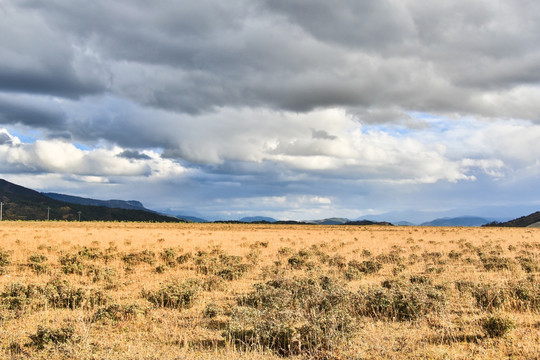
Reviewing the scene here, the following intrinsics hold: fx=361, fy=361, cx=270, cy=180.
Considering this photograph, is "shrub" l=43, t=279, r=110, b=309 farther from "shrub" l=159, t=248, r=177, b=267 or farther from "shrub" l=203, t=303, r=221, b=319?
"shrub" l=159, t=248, r=177, b=267

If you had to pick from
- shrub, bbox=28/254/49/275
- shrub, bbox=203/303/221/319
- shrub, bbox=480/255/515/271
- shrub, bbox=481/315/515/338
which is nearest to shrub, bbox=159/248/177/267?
shrub, bbox=28/254/49/275

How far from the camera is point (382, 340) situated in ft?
30.0

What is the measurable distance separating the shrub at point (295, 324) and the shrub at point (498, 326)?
3555 mm

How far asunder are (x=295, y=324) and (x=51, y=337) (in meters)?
6.16

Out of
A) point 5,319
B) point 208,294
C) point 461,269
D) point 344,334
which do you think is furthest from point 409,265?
point 5,319

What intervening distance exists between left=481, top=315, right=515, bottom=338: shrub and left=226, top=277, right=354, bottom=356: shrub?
3555mm

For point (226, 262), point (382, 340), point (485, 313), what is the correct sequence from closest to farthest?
point (382, 340) < point (485, 313) < point (226, 262)

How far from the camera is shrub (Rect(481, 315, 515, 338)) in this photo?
29.8ft

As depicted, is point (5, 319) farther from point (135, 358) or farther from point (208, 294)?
point (208, 294)

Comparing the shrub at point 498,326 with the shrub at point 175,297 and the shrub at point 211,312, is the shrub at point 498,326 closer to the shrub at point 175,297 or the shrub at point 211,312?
the shrub at point 211,312

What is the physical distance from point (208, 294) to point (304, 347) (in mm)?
7105

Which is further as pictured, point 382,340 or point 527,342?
point 382,340

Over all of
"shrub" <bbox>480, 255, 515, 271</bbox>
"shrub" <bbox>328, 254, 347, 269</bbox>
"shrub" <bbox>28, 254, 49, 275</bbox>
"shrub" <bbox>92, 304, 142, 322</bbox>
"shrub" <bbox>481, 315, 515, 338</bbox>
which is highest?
"shrub" <bbox>480, 255, 515, 271</bbox>

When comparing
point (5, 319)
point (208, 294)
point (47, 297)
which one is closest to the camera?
point (5, 319)
